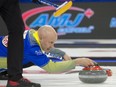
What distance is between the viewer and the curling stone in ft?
10.9

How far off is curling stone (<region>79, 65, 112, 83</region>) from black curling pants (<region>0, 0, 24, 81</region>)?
62 centimetres

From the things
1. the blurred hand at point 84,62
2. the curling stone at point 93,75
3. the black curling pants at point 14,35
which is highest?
the black curling pants at point 14,35

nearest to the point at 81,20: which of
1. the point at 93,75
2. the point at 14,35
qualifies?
the point at 93,75

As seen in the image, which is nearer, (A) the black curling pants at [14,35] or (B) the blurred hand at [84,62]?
(A) the black curling pants at [14,35]

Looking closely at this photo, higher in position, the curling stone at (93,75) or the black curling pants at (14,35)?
the black curling pants at (14,35)

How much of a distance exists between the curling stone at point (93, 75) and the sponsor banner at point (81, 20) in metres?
5.01

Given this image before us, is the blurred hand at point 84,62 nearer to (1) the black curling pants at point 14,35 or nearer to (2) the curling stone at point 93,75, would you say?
(2) the curling stone at point 93,75

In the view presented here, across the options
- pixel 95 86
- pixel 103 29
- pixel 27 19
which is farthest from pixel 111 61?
pixel 27 19

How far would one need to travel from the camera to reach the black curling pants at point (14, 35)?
2.92 metres

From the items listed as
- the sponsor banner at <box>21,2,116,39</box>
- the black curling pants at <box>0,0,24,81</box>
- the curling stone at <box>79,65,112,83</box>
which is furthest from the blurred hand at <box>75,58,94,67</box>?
the sponsor banner at <box>21,2,116,39</box>

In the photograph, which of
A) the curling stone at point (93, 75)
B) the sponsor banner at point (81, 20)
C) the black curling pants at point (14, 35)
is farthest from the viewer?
the sponsor banner at point (81, 20)

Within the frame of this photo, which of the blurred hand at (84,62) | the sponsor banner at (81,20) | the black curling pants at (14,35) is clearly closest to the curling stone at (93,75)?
the blurred hand at (84,62)

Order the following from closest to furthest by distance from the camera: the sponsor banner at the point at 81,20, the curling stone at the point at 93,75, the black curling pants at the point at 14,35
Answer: the black curling pants at the point at 14,35 → the curling stone at the point at 93,75 → the sponsor banner at the point at 81,20

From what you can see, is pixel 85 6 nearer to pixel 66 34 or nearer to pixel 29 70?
pixel 66 34
